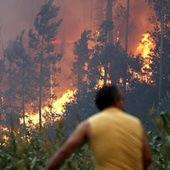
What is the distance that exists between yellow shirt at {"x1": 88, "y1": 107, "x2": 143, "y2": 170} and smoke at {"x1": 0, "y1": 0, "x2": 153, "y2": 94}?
72.0 m

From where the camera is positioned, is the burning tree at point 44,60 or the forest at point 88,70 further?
the burning tree at point 44,60

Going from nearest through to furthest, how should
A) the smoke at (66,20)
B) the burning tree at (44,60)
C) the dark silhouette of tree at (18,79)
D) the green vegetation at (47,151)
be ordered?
the green vegetation at (47,151), the burning tree at (44,60), the dark silhouette of tree at (18,79), the smoke at (66,20)

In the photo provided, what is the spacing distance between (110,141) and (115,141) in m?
0.03

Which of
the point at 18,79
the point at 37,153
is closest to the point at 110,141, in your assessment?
the point at 37,153

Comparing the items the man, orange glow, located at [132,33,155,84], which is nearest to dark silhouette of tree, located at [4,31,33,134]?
orange glow, located at [132,33,155,84]

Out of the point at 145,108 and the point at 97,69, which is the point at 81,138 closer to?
the point at 145,108

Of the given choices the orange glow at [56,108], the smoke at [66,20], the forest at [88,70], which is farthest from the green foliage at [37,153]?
the smoke at [66,20]

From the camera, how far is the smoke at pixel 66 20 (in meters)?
77.1

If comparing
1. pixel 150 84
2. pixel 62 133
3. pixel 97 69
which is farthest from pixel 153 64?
pixel 62 133

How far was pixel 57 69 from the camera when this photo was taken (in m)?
76.2

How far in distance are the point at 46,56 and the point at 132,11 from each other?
12359mm

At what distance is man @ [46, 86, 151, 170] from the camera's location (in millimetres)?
4207

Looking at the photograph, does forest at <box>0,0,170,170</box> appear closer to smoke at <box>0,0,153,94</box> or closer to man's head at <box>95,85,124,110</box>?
smoke at <box>0,0,153,94</box>

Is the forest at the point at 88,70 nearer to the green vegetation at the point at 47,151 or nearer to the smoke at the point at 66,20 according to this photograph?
the smoke at the point at 66,20
